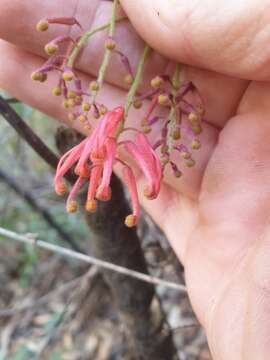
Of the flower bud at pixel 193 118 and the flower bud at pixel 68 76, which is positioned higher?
the flower bud at pixel 68 76

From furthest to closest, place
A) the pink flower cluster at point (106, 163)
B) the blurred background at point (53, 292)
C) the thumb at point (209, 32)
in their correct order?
the blurred background at point (53, 292), the thumb at point (209, 32), the pink flower cluster at point (106, 163)

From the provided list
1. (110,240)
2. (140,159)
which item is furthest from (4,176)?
(140,159)

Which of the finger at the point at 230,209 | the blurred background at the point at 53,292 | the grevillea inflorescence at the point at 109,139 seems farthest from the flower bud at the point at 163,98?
the blurred background at the point at 53,292

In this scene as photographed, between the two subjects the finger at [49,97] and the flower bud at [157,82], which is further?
the finger at [49,97]

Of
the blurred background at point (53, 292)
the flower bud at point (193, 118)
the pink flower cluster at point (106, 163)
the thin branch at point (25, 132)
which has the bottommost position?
the blurred background at point (53, 292)

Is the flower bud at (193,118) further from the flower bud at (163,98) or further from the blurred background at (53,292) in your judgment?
the blurred background at (53,292)

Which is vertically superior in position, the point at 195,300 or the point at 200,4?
the point at 200,4

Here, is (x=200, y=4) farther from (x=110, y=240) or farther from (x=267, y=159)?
(x=110, y=240)

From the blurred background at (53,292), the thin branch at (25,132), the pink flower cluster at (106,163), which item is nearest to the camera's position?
the pink flower cluster at (106,163)
